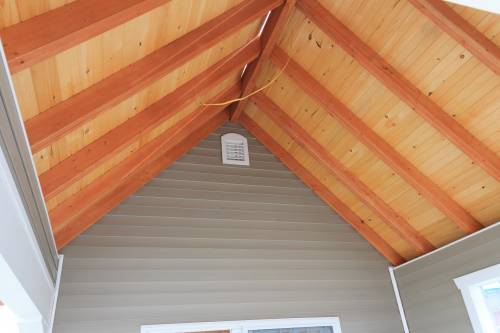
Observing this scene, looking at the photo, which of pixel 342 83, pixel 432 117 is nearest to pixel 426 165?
pixel 432 117

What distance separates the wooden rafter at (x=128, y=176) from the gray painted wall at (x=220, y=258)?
13 cm

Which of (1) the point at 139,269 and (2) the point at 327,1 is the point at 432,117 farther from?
(1) the point at 139,269

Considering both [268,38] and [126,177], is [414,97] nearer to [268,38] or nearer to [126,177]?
[268,38]

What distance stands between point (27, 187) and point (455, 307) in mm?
4246

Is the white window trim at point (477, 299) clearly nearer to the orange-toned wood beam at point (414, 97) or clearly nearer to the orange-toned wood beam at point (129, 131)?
the orange-toned wood beam at point (414, 97)

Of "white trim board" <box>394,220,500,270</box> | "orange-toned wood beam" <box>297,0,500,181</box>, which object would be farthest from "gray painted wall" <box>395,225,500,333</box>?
"orange-toned wood beam" <box>297,0,500,181</box>

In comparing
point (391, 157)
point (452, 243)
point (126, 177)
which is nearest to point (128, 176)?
point (126, 177)

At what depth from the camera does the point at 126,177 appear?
167 inches

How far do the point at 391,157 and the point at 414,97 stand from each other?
0.77 m

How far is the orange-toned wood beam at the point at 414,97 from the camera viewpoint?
3662 millimetres

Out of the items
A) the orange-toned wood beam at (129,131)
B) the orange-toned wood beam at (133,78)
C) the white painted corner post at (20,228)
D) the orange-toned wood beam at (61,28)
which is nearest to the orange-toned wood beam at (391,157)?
the orange-toned wood beam at (129,131)

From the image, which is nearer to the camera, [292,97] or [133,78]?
[133,78]

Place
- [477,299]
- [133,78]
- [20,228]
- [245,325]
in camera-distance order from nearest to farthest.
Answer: [20,228]
[133,78]
[477,299]
[245,325]

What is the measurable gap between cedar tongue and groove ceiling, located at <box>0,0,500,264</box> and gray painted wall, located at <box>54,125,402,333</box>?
232 millimetres
